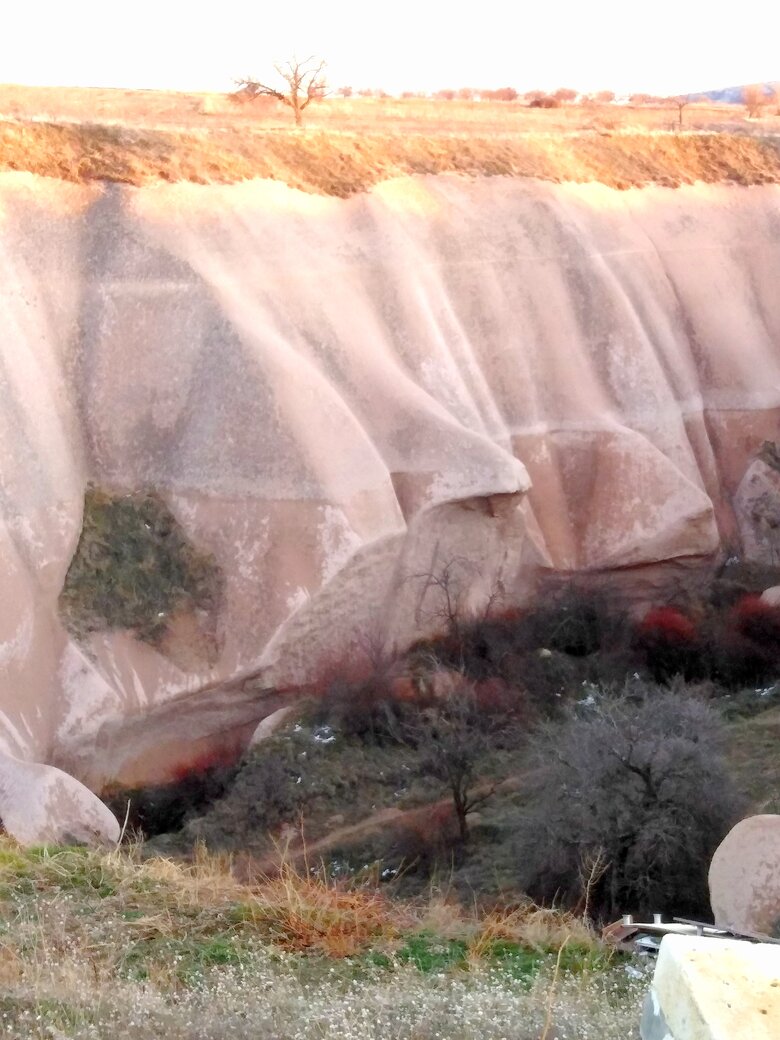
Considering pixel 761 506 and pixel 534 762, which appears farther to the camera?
pixel 761 506

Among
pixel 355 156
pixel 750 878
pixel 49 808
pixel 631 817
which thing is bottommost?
pixel 49 808

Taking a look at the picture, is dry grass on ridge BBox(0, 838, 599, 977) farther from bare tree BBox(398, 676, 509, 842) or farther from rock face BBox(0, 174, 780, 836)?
rock face BBox(0, 174, 780, 836)

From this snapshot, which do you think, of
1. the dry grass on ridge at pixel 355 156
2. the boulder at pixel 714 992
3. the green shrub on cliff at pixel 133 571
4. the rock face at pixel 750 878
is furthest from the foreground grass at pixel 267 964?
Answer: the dry grass on ridge at pixel 355 156

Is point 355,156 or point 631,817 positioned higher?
point 355,156

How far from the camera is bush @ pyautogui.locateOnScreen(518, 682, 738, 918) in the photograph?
36.9 ft

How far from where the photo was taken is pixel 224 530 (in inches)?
619

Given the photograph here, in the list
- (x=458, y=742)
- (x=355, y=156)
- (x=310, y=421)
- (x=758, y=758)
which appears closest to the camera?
(x=458, y=742)

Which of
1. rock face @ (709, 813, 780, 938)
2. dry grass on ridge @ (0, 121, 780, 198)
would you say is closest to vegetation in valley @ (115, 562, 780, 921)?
rock face @ (709, 813, 780, 938)

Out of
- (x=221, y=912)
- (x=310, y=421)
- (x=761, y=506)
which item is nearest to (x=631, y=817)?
(x=221, y=912)

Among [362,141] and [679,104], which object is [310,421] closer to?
[362,141]

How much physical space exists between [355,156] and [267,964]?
15.2 meters

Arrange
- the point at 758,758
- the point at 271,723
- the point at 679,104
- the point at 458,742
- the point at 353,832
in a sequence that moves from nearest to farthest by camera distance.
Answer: the point at 353,832, the point at 458,742, the point at 758,758, the point at 271,723, the point at 679,104

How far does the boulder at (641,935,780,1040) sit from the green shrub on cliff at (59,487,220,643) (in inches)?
459

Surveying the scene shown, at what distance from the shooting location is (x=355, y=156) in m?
19.8
